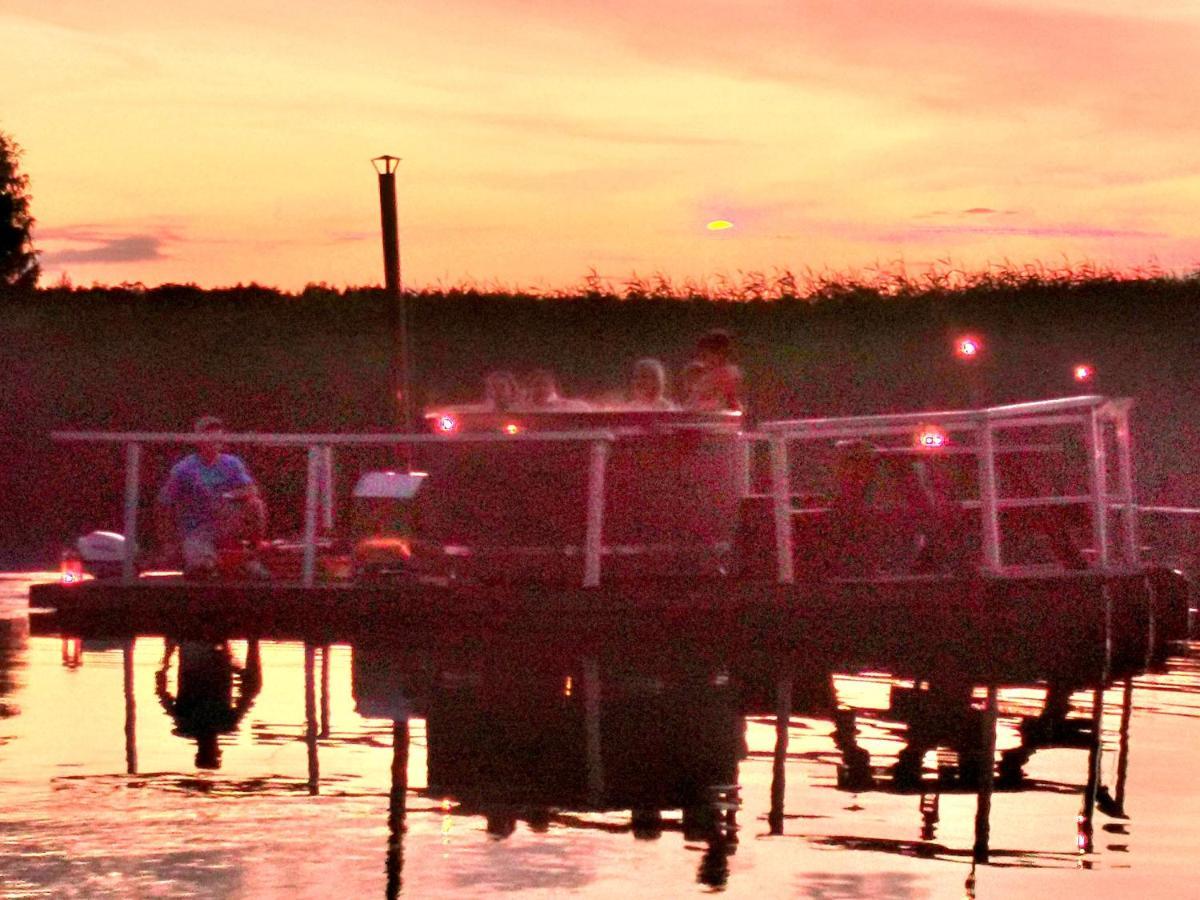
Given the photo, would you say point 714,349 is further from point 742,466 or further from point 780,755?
point 780,755

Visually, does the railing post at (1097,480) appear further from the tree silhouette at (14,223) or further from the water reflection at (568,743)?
the tree silhouette at (14,223)

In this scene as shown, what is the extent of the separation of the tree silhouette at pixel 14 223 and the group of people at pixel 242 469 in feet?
180

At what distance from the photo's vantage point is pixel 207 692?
13461 millimetres

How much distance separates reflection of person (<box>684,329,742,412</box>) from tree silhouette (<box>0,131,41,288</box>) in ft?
192

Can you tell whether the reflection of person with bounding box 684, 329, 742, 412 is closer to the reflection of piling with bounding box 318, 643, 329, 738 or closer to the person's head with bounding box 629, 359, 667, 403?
the person's head with bounding box 629, 359, 667, 403

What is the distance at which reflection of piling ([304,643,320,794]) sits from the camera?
983 cm

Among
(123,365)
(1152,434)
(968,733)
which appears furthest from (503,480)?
(123,365)


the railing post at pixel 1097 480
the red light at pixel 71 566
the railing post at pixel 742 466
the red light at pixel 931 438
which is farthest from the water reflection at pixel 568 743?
the red light at pixel 71 566

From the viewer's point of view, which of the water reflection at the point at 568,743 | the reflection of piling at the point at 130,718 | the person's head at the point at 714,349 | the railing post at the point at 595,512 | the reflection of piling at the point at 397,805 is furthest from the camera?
the person's head at the point at 714,349

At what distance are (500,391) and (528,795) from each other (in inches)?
248

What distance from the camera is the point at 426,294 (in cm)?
4212

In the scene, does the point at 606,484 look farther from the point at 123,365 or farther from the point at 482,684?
the point at 123,365

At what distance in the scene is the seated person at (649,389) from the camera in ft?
49.5

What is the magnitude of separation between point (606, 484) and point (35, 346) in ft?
92.9
